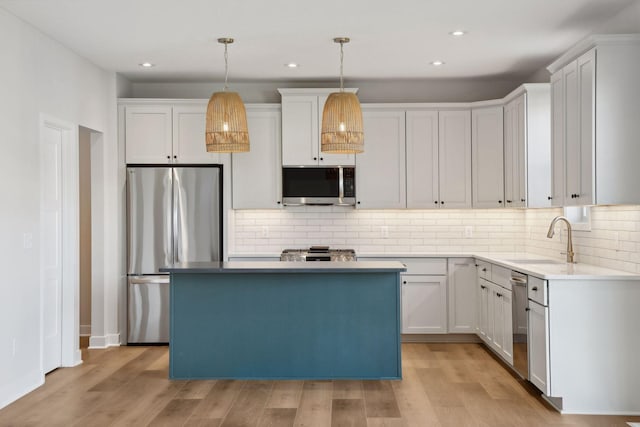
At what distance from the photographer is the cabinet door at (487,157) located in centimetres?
673

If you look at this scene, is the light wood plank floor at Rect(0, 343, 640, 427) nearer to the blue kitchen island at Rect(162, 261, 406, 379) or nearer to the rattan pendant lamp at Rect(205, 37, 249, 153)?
the blue kitchen island at Rect(162, 261, 406, 379)

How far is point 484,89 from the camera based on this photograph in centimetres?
725

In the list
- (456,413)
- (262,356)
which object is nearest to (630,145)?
(456,413)

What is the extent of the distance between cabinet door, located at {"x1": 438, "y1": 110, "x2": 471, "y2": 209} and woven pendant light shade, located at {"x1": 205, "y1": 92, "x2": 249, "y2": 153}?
265 centimetres

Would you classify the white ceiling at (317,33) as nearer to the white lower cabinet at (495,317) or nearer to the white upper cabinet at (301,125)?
the white upper cabinet at (301,125)

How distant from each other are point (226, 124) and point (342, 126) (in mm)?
876

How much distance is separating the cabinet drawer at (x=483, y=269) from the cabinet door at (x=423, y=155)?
0.82 metres

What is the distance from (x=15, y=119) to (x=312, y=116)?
3021 millimetres

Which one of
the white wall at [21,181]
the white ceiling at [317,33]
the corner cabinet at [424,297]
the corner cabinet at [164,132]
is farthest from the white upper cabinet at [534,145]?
the white wall at [21,181]

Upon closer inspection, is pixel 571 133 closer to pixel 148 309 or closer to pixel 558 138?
pixel 558 138

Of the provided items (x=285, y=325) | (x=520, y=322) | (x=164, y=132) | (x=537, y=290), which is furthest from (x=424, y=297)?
(x=164, y=132)

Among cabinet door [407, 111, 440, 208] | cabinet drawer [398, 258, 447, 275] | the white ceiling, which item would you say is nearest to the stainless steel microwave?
cabinet door [407, 111, 440, 208]

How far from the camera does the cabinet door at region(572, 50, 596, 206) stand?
4312 millimetres

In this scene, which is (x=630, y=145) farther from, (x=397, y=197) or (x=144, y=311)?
(x=144, y=311)
